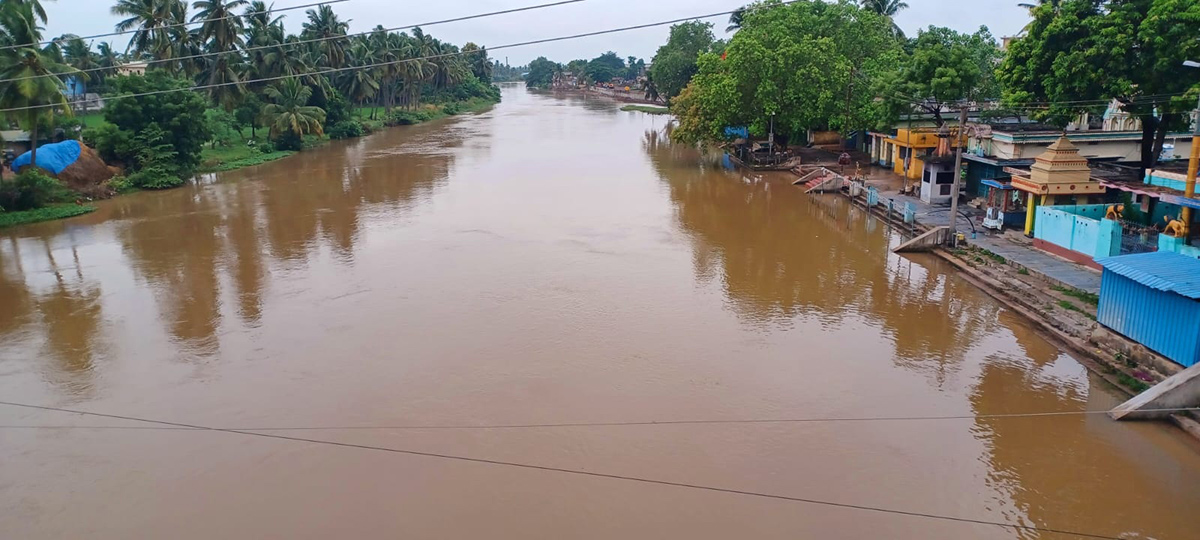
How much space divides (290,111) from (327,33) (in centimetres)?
1268

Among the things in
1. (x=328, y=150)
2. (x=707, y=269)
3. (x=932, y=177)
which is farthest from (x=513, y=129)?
(x=707, y=269)

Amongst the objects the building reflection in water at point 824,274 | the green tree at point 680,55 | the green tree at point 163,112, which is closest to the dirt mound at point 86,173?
the green tree at point 163,112

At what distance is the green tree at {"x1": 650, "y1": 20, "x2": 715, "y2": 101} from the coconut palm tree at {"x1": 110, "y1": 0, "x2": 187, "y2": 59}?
30237 millimetres

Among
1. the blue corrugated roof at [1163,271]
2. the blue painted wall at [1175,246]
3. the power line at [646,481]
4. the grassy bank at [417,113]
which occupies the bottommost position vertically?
the power line at [646,481]

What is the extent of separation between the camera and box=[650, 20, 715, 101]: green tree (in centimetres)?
5341

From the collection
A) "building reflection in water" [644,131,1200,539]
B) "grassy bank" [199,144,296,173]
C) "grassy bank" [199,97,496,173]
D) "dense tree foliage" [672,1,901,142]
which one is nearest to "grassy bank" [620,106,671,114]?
"grassy bank" [199,97,496,173]

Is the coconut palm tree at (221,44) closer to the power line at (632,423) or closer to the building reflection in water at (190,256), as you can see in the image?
the building reflection in water at (190,256)

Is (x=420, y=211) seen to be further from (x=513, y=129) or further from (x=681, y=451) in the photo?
(x=513, y=129)

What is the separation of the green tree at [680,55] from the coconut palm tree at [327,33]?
2142 centimetres

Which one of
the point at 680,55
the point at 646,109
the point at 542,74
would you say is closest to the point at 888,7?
the point at 680,55

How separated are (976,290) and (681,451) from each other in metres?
8.49

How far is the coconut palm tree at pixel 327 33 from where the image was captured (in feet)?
148

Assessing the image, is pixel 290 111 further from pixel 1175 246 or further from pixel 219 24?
pixel 1175 246

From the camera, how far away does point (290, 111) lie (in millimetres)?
36125
